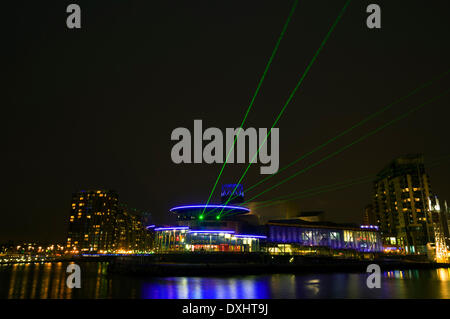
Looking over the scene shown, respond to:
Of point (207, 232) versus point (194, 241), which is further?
point (207, 232)

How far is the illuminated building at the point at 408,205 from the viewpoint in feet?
480

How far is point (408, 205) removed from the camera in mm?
154375

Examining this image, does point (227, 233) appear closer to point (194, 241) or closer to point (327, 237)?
point (194, 241)

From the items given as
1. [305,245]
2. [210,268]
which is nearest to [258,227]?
[305,245]

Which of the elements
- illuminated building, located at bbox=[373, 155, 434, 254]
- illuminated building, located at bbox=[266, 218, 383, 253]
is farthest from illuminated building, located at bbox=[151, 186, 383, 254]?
illuminated building, located at bbox=[373, 155, 434, 254]

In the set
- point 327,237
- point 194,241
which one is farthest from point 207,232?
point 327,237

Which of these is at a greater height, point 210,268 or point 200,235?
point 200,235

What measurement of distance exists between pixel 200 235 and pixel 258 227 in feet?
92.7

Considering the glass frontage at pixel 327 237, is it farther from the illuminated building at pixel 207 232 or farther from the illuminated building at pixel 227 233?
the illuminated building at pixel 207 232

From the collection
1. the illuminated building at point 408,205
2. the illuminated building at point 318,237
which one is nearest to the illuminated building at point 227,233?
the illuminated building at point 318,237

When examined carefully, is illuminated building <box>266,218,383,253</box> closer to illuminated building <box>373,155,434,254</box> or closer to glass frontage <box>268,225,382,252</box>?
glass frontage <box>268,225,382,252</box>
